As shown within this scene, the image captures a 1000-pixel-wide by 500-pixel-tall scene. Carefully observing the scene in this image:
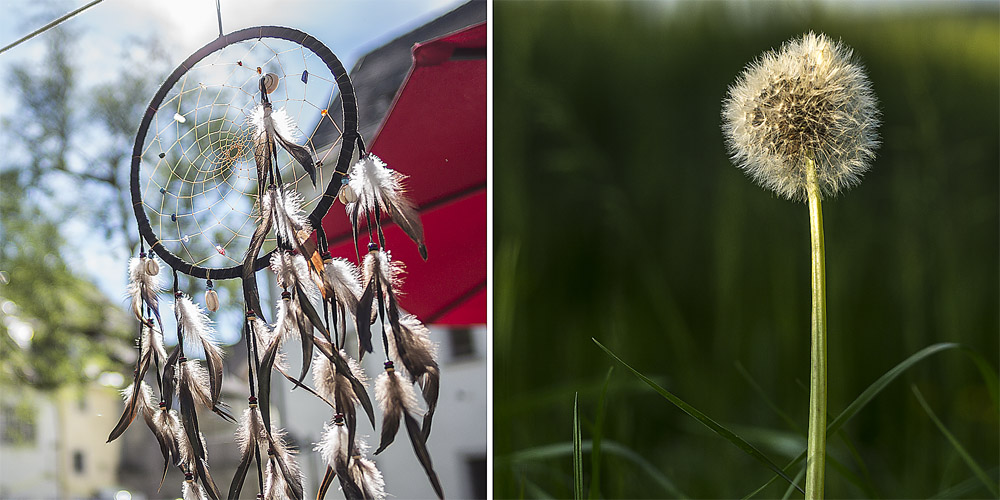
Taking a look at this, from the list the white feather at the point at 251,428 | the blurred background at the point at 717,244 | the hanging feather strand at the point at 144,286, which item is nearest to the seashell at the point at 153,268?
the hanging feather strand at the point at 144,286

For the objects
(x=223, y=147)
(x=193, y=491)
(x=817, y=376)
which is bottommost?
(x=193, y=491)

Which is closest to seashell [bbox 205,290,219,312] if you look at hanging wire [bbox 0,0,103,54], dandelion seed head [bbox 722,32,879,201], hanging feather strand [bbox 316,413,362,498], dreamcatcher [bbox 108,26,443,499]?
dreamcatcher [bbox 108,26,443,499]

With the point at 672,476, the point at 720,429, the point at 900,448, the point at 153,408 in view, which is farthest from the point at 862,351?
the point at 153,408

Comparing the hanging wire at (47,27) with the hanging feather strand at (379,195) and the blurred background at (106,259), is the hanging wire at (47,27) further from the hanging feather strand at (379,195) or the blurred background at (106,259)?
the hanging feather strand at (379,195)

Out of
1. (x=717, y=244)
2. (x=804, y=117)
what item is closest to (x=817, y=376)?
(x=804, y=117)

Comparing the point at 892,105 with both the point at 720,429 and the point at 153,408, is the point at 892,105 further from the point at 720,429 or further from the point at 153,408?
the point at 153,408

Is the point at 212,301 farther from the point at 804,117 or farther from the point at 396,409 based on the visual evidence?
the point at 804,117
